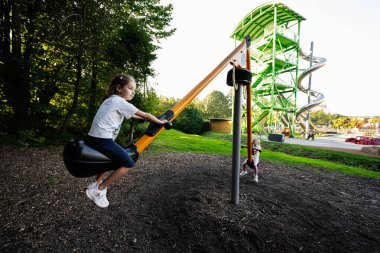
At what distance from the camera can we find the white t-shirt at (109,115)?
1789 millimetres

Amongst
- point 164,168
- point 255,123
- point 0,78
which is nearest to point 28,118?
point 0,78

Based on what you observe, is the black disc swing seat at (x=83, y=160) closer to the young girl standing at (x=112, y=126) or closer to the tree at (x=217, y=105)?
the young girl standing at (x=112, y=126)

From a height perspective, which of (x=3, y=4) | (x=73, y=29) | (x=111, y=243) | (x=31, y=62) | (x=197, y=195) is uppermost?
(x=3, y=4)

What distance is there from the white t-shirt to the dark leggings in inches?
2.1

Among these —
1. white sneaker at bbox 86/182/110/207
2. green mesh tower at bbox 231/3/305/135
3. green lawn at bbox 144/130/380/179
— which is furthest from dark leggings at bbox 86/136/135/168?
green mesh tower at bbox 231/3/305/135

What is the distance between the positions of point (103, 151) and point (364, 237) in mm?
4305

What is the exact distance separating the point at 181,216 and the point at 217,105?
49548mm

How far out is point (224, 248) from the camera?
2.70 metres

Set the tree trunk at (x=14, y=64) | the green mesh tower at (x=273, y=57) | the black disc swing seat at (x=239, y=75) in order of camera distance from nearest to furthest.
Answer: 1. the black disc swing seat at (x=239, y=75)
2. the tree trunk at (x=14, y=64)
3. the green mesh tower at (x=273, y=57)

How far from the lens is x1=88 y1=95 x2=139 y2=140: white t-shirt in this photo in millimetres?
1789

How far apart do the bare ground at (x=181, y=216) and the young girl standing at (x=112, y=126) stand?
5.15 ft

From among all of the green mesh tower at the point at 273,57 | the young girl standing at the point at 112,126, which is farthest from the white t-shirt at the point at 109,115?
the green mesh tower at the point at 273,57

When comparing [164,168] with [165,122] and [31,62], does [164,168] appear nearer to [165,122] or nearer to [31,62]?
[165,122]

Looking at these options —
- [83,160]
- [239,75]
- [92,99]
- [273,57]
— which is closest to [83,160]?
[83,160]
